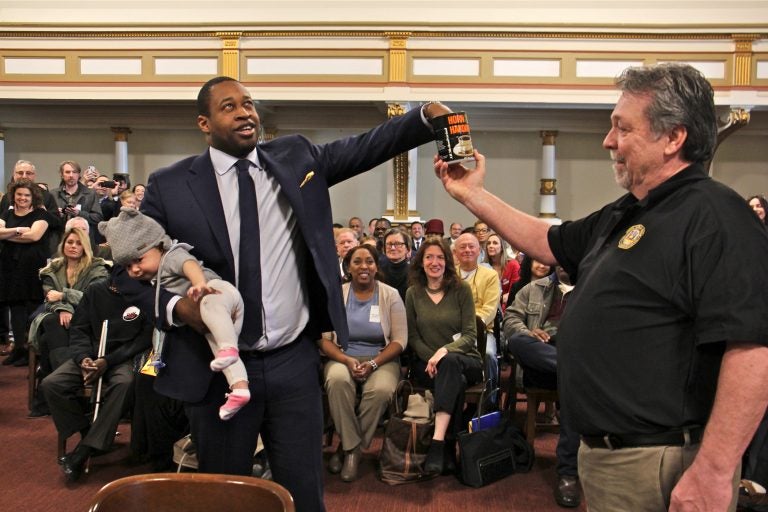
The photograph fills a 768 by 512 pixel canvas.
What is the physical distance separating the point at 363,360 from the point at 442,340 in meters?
0.46

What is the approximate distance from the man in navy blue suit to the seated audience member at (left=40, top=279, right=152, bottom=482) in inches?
79.0

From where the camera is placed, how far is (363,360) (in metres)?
3.84

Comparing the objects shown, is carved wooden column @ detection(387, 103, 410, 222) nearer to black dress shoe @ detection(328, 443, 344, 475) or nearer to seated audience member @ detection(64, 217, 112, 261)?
seated audience member @ detection(64, 217, 112, 261)

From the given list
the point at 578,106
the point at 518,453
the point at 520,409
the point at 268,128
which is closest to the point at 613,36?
the point at 578,106

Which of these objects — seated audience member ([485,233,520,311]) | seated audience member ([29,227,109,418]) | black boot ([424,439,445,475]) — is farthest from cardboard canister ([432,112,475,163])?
seated audience member ([485,233,520,311])

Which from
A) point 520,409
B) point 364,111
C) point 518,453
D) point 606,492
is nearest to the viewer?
point 606,492

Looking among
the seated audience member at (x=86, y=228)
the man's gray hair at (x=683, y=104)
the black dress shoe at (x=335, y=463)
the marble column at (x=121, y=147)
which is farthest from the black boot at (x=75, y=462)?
the marble column at (x=121, y=147)

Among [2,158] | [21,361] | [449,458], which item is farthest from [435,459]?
[2,158]

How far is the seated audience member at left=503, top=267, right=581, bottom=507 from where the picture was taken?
3.24 meters

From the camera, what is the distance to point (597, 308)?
Result: 1.36 m

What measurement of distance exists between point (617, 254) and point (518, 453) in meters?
2.51

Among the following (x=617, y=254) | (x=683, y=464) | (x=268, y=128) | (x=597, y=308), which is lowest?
(x=683, y=464)

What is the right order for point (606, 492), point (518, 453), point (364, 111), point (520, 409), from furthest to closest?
point (364, 111)
point (520, 409)
point (518, 453)
point (606, 492)

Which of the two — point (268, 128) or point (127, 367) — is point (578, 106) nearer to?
point (268, 128)
